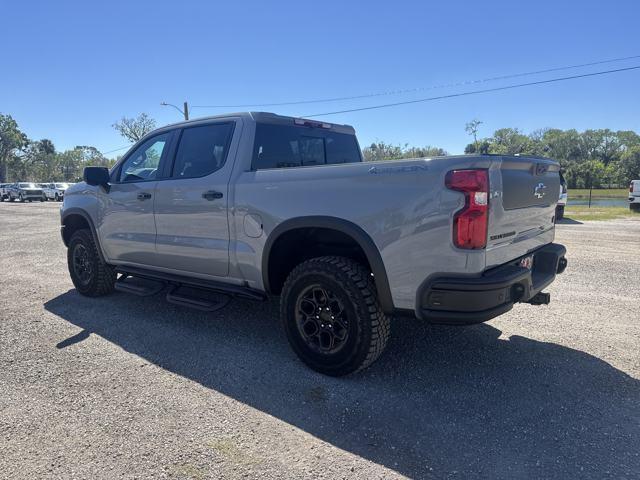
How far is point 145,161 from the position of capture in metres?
4.75

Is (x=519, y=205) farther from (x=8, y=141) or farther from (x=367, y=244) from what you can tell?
(x=8, y=141)

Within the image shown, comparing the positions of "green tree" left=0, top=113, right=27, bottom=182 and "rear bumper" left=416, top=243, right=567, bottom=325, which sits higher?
"green tree" left=0, top=113, right=27, bottom=182

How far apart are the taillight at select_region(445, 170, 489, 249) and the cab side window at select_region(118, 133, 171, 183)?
3.10m

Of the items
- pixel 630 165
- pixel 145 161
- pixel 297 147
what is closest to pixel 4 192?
pixel 145 161

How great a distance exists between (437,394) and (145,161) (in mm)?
3703

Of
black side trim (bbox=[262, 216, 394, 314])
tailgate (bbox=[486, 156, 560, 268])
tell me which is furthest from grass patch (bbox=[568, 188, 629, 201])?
black side trim (bbox=[262, 216, 394, 314])

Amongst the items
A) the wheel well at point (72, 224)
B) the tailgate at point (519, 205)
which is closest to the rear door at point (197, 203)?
the wheel well at point (72, 224)

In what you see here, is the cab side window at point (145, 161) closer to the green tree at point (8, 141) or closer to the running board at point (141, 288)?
the running board at point (141, 288)

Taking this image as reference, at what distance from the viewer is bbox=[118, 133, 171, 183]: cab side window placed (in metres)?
4.57

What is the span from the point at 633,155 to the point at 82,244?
109103 millimetres

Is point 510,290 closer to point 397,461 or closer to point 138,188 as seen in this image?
point 397,461

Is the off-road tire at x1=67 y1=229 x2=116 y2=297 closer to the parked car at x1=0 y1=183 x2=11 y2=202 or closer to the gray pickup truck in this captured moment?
the gray pickup truck

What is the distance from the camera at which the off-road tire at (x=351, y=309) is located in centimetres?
302

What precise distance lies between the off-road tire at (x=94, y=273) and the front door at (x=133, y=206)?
1.00 ft
